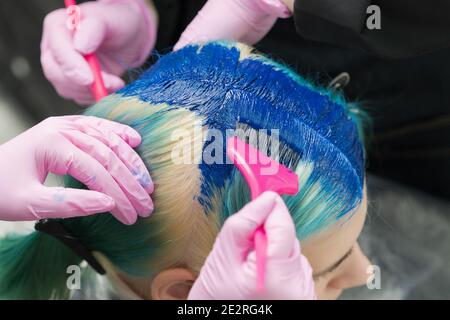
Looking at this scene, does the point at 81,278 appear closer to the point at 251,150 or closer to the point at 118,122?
the point at 118,122

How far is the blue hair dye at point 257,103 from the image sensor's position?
0.73 m

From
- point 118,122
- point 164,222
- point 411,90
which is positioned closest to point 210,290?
point 164,222

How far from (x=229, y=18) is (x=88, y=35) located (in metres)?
0.24

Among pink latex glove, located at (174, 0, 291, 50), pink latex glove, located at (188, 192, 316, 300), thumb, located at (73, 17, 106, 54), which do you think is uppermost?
pink latex glove, located at (174, 0, 291, 50)

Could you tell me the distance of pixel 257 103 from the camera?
0.74 m

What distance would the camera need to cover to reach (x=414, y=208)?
1.29 metres

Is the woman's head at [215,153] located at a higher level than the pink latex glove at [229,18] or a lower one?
lower

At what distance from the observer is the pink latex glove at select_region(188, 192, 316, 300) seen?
1.87ft

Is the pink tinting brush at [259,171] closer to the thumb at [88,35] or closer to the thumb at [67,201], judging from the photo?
the thumb at [67,201]

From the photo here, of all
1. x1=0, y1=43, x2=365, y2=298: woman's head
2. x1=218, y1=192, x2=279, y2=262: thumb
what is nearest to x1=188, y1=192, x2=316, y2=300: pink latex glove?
x1=218, y1=192, x2=279, y2=262: thumb

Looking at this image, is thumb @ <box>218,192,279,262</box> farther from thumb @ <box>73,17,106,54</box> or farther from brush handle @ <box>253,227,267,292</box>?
thumb @ <box>73,17,106,54</box>

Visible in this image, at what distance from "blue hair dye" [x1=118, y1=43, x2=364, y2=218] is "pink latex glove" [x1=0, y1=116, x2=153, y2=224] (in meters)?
0.09

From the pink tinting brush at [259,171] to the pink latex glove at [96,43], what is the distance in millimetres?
373

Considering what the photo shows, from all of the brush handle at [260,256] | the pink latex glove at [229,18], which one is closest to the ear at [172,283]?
the brush handle at [260,256]
